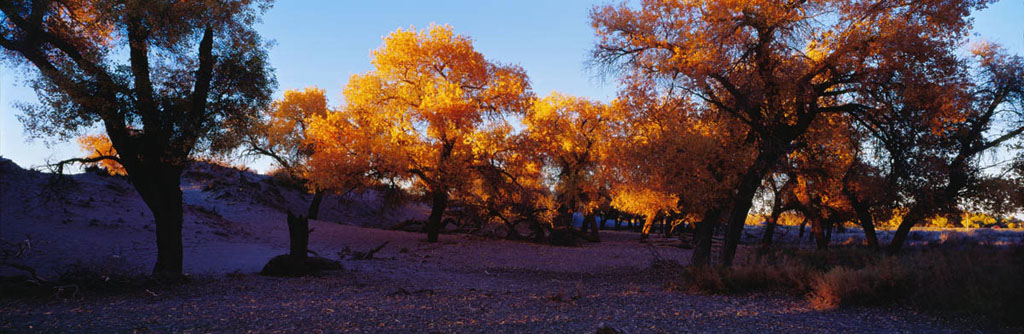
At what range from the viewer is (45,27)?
404 inches

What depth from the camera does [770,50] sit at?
41.3 feet

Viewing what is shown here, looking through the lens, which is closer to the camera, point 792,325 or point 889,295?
point 792,325

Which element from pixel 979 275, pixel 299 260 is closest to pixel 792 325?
pixel 979 275

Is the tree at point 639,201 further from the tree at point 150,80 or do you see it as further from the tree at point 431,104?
the tree at point 150,80

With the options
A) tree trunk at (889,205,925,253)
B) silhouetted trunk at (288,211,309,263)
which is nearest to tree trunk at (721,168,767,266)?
tree trunk at (889,205,925,253)

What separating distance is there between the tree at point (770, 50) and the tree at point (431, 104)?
8.71 metres

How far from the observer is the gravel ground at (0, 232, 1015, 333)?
6.87m

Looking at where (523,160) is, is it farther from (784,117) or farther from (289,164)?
(289,164)

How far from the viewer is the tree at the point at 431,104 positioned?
69.1 ft

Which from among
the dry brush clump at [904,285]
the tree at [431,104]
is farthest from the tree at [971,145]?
the tree at [431,104]

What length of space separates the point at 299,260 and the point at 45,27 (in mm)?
6830

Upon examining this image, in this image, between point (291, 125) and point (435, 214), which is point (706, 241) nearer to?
point (435, 214)

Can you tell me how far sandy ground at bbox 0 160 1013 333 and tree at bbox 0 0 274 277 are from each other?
201 centimetres

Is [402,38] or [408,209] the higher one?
[402,38]
